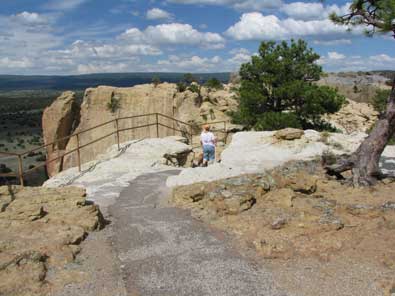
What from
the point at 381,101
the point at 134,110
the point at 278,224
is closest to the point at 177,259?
the point at 278,224

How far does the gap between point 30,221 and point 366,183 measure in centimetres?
659

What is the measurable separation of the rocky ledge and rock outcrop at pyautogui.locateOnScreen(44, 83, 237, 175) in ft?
64.3

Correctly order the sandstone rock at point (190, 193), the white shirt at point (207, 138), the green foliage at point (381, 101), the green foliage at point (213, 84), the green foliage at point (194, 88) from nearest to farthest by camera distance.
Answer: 1. the sandstone rock at point (190, 193)
2. the white shirt at point (207, 138)
3. the green foliage at point (381, 101)
4. the green foliage at point (194, 88)
5. the green foliage at point (213, 84)

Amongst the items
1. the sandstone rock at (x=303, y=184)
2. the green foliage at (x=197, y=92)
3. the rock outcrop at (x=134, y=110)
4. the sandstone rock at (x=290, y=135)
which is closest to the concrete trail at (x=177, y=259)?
the sandstone rock at (x=303, y=184)

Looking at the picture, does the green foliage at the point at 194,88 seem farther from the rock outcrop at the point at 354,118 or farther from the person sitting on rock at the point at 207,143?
the person sitting on rock at the point at 207,143

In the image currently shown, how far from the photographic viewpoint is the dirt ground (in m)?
5.50

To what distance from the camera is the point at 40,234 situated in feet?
22.0

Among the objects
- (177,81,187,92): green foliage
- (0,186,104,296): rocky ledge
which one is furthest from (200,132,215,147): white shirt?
(177,81,187,92): green foliage

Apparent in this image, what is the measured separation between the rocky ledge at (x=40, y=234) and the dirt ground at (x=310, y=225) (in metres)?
2.20

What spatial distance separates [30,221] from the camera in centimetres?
718

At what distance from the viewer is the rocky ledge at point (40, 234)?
543cm

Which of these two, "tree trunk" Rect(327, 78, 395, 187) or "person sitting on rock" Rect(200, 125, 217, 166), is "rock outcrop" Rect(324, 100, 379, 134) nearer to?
"person sitting on rock" Rect(200, 125, 217, 166)

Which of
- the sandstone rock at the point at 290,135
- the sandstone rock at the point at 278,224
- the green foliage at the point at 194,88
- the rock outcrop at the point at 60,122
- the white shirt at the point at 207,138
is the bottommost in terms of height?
the rock outcrop at the point at 60,122

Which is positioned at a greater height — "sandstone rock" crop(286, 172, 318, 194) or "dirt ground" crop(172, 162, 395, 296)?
"sandstone rock" crop(286, 172, 318, 194)
